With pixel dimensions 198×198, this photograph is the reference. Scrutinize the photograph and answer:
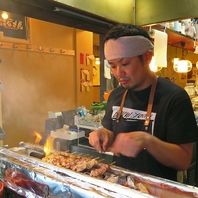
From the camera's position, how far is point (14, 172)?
1.03 metres

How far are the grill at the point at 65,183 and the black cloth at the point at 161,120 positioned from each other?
0.81 feet

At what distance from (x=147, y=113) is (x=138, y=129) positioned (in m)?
0.11

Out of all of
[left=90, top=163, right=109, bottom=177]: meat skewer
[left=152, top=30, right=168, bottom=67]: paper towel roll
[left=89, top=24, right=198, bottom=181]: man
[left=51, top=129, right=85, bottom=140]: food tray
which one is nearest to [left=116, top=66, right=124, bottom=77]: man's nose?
[left=89, top=24, right=198, bottom=181]: man

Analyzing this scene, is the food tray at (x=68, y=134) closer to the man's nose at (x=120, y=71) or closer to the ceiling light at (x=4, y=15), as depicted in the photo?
the man's nose at (x=120, y=71)

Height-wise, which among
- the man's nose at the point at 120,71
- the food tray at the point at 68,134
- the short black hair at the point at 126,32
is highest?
the short black hair at the point at 126,32

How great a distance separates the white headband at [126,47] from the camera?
115 centimetres

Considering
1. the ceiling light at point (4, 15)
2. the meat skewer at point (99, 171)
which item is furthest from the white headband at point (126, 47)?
the ceiling light at point (4, 15)

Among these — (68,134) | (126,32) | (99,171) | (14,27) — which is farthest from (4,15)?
(99,171)

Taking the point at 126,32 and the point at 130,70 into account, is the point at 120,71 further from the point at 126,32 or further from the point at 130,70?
the point at 126,32

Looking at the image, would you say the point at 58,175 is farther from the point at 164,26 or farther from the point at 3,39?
the point at 3,39

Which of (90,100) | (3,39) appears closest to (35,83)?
(3,39)

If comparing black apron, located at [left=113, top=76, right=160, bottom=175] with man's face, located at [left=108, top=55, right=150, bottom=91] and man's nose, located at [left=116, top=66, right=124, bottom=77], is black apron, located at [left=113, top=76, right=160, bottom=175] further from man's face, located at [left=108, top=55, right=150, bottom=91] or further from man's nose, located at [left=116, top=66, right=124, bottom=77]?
man's nose, located at [left=116, top=66, right=124, bottom=77]

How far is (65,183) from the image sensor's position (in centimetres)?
82

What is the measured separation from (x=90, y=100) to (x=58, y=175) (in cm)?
417
